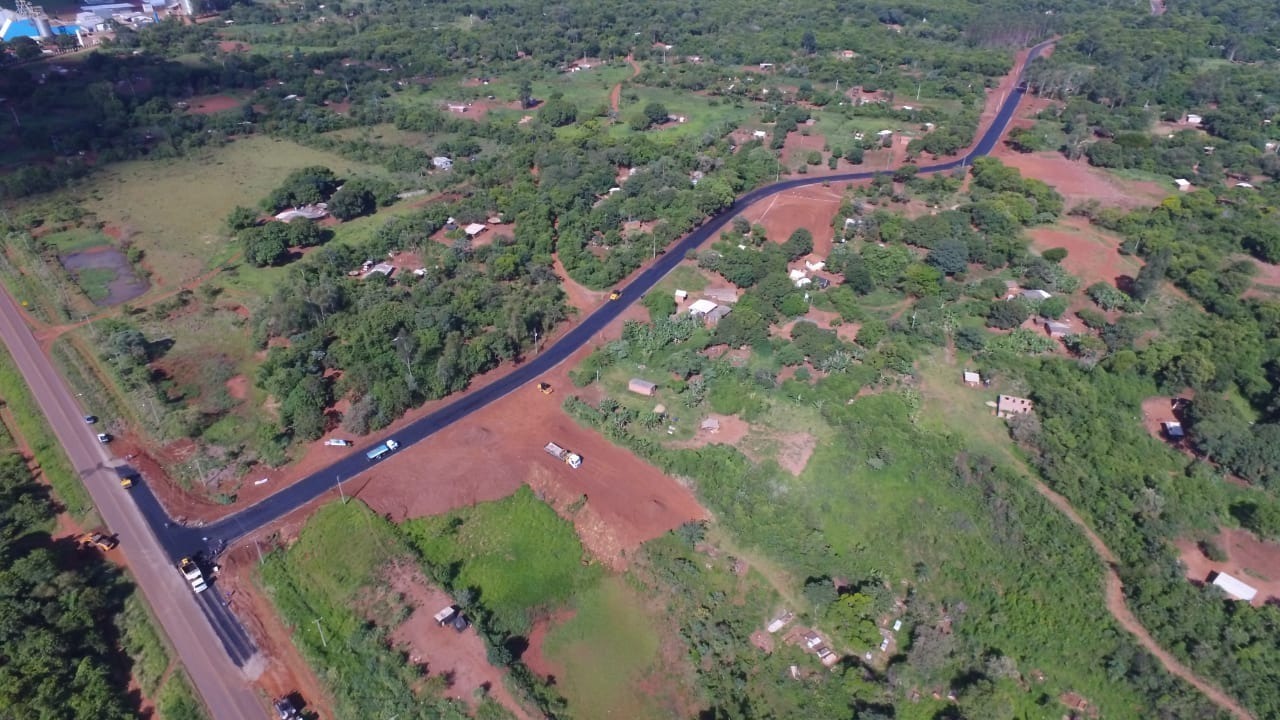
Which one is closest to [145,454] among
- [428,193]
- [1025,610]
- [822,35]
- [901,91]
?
[428,193]

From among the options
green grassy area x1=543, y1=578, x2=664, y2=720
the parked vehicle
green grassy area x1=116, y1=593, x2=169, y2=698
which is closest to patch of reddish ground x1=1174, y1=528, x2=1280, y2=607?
green grassy area x1=543, y1=578, x2=664, y2=720

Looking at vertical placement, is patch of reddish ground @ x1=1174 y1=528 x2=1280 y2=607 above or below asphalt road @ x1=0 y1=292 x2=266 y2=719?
below

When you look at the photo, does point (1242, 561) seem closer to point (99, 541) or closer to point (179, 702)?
point (179, 702)

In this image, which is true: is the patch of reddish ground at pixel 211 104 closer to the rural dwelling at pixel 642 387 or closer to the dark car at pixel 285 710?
the rural dwelling at pixel 642 387

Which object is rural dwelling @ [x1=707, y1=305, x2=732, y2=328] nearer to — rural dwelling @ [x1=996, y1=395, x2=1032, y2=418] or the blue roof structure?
rural dwelling @ [x1=996, y1=395, x2=1032, y2=418]

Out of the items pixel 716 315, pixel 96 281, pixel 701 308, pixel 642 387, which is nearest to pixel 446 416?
pixel 642 387

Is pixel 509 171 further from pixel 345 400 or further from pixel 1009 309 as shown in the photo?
pixel 1009 309
